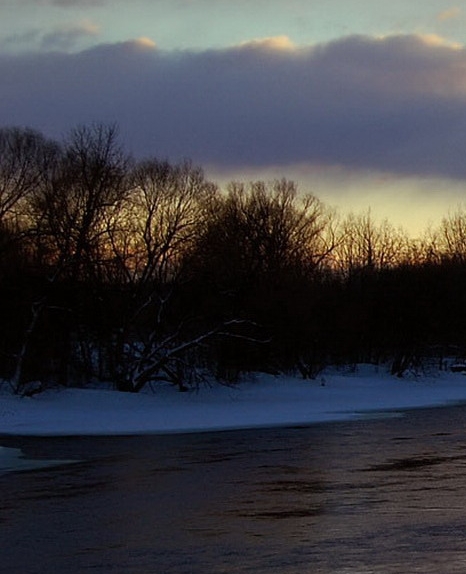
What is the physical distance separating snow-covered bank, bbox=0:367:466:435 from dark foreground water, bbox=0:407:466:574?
831cm

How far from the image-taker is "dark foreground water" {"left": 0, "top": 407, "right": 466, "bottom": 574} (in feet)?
49.3

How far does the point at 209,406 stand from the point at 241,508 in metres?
34.8

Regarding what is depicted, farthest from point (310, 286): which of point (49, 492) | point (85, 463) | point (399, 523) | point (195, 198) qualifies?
point (399, 523)

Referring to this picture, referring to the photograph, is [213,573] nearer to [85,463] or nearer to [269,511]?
[269,511]

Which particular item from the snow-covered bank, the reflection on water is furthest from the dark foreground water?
the snow-covered bank

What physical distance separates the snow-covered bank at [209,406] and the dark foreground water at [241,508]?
8.31m

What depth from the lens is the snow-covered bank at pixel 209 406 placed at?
45.5 m

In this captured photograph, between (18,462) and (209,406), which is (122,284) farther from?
(18,462)

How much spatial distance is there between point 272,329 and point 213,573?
177 ft

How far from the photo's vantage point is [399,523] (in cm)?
1797

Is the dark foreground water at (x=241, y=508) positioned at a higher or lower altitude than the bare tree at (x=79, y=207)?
lower

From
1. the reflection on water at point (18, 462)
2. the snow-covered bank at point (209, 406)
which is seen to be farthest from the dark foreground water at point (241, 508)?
the snow-covered bank at point (209, 406)

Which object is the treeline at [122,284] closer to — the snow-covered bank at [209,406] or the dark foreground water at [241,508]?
the snow-covered bank at [209,406]

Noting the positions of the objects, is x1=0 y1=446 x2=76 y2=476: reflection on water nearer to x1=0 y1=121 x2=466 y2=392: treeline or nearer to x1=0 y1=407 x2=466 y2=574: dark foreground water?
x1=0 y1=407 x2=466 y2=574: dark foreground water
